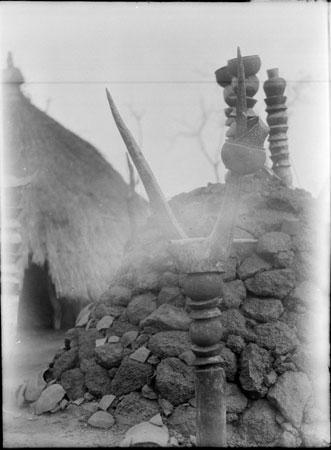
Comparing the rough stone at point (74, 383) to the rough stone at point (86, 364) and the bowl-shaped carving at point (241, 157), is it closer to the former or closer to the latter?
the rough stone at point (86, 364)

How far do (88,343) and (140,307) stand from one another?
59 cm

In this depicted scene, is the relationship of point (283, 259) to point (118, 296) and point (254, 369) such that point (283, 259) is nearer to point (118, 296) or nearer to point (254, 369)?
point (254, 369)

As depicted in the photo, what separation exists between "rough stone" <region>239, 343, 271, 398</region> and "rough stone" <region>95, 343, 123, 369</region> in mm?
1028

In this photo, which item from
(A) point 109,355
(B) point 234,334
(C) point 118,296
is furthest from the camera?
(C) point 118,296

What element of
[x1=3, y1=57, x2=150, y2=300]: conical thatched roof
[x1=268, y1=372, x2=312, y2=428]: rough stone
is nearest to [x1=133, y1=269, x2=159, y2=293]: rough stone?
[x1=268, y1=372, x2=312, y2=428]: rough stone

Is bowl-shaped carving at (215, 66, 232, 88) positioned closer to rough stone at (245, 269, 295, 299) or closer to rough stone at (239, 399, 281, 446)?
rough stone at (245, 269, 295, 299)

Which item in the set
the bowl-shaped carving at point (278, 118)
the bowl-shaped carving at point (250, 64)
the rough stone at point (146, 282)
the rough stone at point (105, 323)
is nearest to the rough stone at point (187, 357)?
the rough stone at point (146, 282)

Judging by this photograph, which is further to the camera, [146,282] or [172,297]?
[146,282]

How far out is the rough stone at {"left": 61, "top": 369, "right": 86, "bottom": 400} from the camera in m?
4.36

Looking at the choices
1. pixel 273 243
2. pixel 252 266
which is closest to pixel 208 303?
pixel 252 266

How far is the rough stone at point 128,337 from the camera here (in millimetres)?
4359

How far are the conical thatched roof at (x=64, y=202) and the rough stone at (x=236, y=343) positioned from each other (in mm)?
3371

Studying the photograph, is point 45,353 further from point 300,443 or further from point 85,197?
point 300,443

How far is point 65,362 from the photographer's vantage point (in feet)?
15.3
